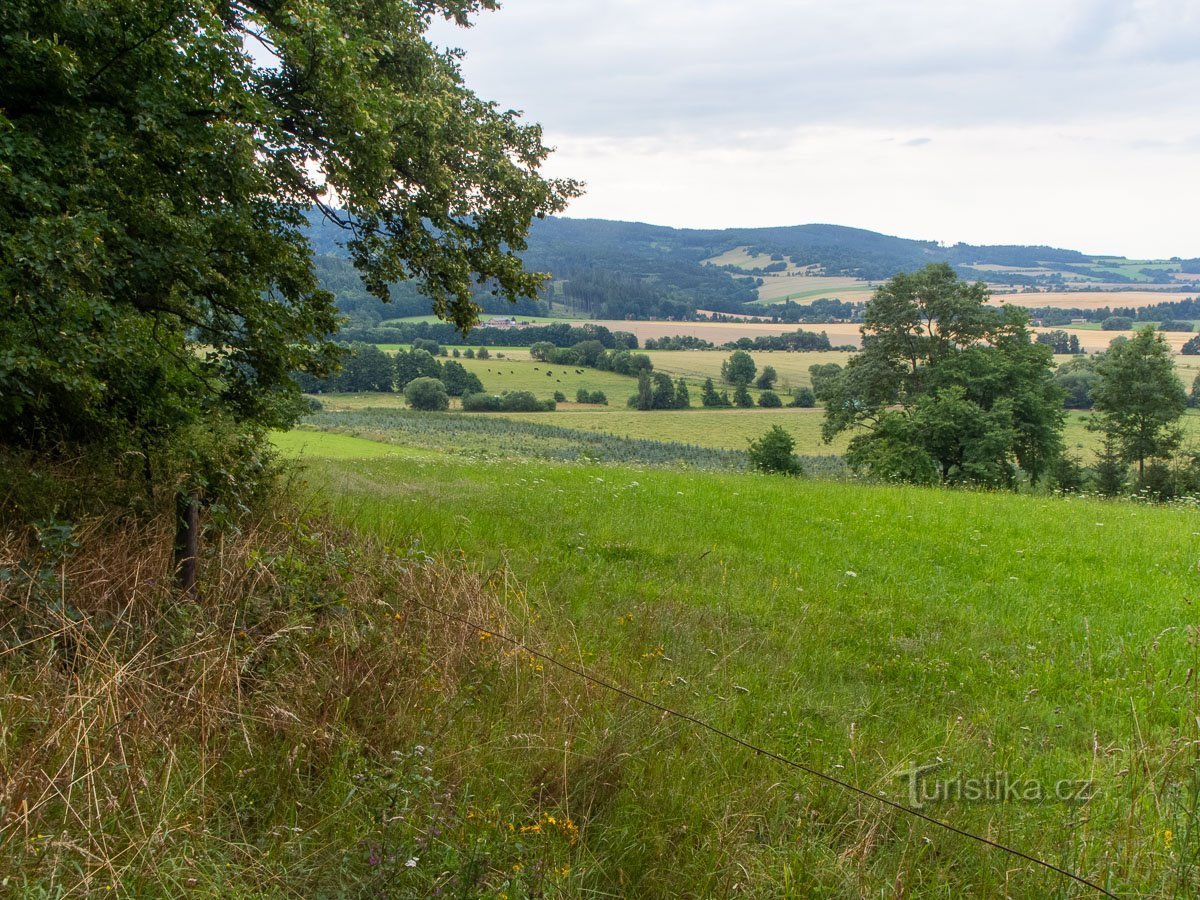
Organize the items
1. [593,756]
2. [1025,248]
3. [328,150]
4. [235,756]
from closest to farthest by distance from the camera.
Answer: [235,756], [593,756], [328,150], [1025,248]

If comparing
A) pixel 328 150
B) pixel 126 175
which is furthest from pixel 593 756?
pixel 328 150

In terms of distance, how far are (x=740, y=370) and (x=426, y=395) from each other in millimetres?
38059

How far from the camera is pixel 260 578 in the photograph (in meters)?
5.09

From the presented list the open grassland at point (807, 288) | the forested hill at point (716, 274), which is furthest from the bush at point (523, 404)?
the open grassland at point (807, 288)

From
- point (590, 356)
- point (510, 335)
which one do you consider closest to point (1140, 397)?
point (590, 356)

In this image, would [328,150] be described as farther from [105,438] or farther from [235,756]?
[235,756]

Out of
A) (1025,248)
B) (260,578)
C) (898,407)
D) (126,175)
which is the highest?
(1025,248)

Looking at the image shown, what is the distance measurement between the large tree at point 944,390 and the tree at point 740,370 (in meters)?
48.9

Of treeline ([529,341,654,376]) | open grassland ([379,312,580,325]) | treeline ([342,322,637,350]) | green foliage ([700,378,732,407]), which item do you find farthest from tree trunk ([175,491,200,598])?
open grassland ([379,312,580,325])

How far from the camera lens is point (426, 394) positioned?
275 feet

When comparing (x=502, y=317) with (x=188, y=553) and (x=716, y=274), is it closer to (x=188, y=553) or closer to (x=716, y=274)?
(x=716, y=274)

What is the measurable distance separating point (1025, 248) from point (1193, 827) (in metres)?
227

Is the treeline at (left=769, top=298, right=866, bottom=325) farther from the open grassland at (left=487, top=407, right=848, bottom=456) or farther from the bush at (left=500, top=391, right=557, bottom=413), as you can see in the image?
the bush at (left=500, top=391, right=557, bottom=413)

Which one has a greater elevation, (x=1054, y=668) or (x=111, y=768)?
(x=111, y=768)
